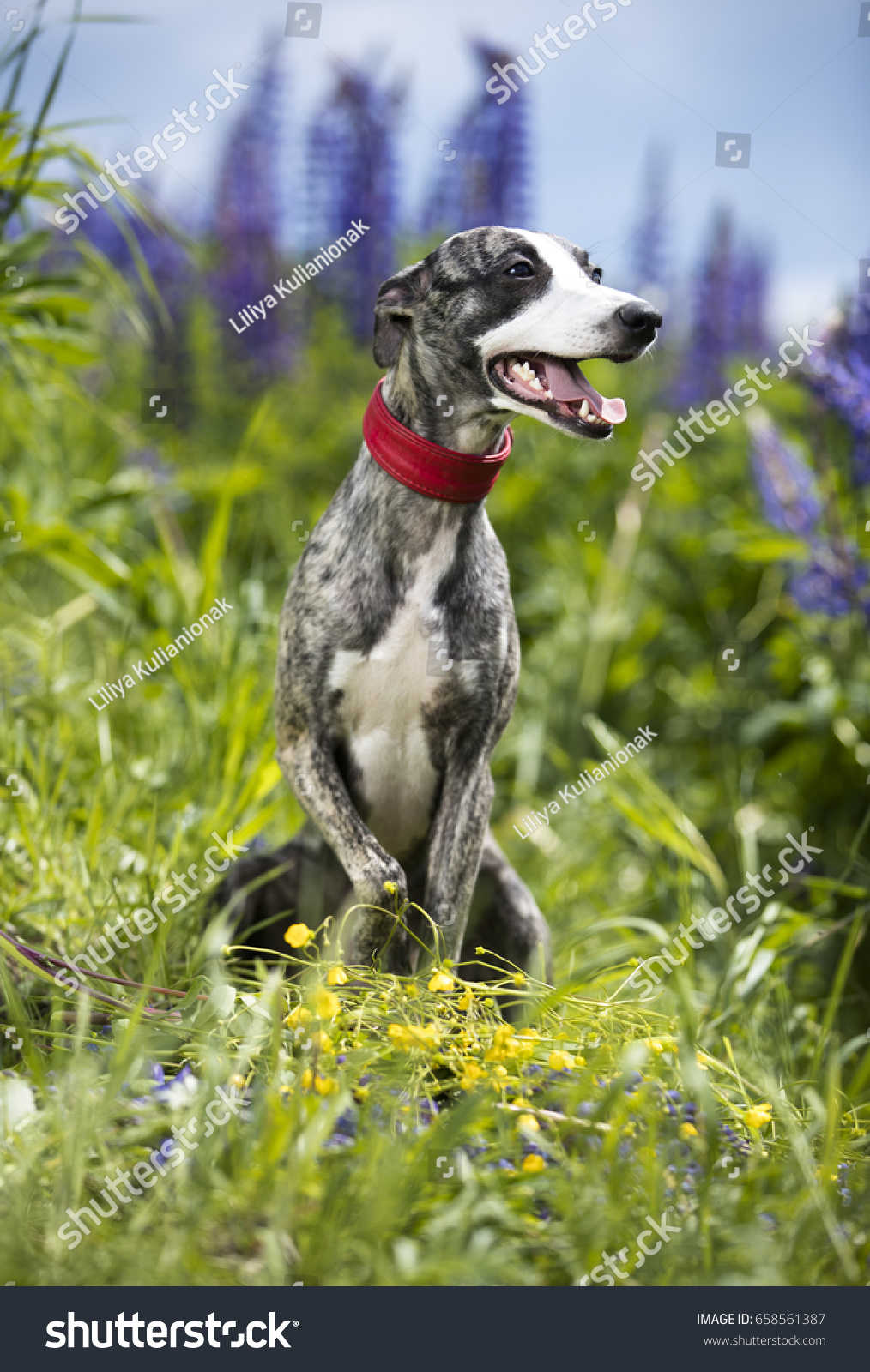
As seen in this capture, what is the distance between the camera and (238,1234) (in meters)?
1.37

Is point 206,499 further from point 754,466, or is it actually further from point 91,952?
point 91,952

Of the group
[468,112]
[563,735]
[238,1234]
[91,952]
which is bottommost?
[563,735]

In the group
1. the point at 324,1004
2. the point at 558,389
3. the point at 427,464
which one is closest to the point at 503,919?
the point at 324,1004

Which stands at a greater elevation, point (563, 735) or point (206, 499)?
point (206, 499)

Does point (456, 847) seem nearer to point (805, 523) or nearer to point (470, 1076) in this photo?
point (470, 1076)

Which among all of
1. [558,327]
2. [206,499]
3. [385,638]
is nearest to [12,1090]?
[385,638]

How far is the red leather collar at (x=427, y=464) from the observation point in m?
2.01

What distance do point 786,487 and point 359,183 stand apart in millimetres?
3153

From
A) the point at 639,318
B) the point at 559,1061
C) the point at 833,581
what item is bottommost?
the point at 833,581

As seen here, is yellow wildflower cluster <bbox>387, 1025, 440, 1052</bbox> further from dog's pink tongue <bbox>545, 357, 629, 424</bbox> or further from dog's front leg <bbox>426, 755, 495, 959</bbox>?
dog's pink tongue <bbox>545, 357, 629, 424</bbox>

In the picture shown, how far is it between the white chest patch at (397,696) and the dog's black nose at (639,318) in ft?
1.74

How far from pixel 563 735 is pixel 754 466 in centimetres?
140

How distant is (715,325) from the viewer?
637 cm

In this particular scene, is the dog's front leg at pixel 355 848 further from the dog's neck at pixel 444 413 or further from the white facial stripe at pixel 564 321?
the white facial stripe at pixel 564 321
